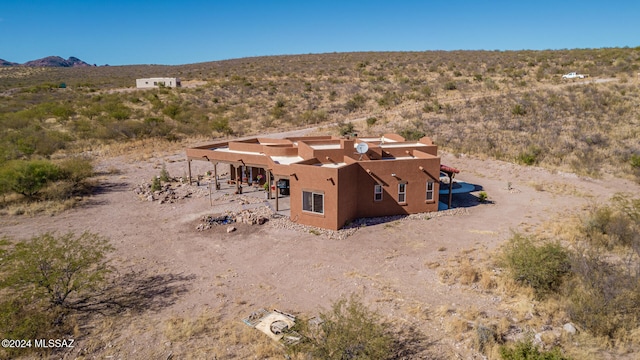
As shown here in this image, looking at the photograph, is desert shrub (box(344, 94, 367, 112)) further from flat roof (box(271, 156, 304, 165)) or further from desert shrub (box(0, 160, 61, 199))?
desert shrub (box(0, 160, 61, 199))

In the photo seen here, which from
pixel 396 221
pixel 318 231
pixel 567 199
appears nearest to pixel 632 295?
pixel 396 221

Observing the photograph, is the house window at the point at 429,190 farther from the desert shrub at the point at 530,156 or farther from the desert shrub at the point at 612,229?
the desert shrub at the point at 530,156

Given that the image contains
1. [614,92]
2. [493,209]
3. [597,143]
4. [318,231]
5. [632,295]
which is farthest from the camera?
[614,92]

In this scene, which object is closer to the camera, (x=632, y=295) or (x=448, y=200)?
(x=632, y=295)

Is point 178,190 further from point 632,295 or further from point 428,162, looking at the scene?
point 632,295

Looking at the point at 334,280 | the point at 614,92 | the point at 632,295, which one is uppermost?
the point at 614,92

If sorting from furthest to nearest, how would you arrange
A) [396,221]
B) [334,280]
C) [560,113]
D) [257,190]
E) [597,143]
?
[560,113], [597,143], [257,190], [396,221], [334,280]

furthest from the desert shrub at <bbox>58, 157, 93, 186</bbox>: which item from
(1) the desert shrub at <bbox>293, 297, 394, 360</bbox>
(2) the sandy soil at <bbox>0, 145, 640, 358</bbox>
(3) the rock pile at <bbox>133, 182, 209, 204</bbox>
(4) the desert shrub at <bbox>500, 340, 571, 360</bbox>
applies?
(4) the desert shrub at <bbox>500, 340, 571, 360</bbox>

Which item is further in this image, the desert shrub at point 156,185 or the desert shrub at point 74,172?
the desert shrub at point 156,185

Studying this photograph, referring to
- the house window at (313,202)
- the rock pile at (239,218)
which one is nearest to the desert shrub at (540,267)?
the house window at (313,202)
